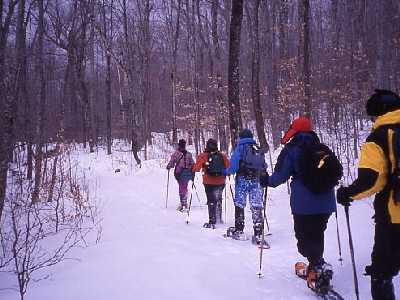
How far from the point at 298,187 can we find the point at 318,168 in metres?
0.39

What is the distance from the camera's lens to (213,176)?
7676 millimetres

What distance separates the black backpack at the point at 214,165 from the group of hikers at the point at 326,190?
1.23 meters

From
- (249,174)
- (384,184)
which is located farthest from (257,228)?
(384,184)

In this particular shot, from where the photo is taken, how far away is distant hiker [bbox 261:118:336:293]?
3934 mm

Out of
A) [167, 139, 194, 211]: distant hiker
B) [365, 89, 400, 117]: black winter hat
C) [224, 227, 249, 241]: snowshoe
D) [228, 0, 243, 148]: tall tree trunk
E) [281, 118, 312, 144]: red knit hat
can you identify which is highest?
[228, 0, 243, 148]: tall tree trunk

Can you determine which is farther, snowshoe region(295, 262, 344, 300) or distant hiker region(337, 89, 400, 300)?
snowshoe region(295, 262, 344, 300)

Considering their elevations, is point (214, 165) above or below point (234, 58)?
below

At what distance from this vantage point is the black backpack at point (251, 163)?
6.30 meters

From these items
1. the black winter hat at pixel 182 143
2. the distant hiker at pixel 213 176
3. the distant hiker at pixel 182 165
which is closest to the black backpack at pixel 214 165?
the distant hiker at pixel 213 176

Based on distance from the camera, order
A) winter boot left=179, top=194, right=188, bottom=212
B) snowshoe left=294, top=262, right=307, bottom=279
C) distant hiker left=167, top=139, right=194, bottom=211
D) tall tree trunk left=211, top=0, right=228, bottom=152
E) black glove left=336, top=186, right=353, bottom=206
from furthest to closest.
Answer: tall tree trunk left=211, top=0, right=228, bottom=152, winter boot left=179, top=194, right=188, bottom=212, distant hiker left=167, top=139, right=194, bottom=211, snowshoe left=294, top=262, right=307, bottom=279, black glove left=336, top=186, right=353, bottom=206

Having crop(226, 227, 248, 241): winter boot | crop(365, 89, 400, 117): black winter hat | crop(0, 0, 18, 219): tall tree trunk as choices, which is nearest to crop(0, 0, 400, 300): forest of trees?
crop(0, 0, 18, 219): tall tree trunk

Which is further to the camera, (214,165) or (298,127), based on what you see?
(214,165)

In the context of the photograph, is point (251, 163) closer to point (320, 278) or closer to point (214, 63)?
point (320, 278)

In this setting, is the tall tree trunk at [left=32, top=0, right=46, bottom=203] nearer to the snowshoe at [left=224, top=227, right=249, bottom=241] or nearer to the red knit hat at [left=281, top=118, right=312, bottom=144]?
the snowshoe at [left=224, top=227, right=249, bottom=241]
